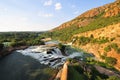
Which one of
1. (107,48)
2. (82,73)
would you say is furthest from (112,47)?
(82,73)

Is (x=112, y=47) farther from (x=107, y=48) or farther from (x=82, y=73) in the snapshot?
(x=82, y=73)

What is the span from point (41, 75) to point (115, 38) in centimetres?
4345

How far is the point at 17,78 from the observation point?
40.0m

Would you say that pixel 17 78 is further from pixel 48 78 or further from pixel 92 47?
pixel 92 47

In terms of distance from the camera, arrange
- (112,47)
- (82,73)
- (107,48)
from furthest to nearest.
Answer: (107,48), (112,47), (82,73)

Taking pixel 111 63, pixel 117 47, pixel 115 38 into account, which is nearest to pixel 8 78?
pixel 111 63

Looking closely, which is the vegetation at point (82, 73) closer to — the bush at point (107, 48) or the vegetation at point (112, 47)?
the vegetation at point (112, 47)

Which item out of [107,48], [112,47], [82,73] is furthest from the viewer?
[107,48]

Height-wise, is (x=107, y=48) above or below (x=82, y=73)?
above

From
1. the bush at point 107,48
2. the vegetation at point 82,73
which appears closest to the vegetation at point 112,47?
the bush at point 107,48

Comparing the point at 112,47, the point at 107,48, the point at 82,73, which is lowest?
the point at 82,73

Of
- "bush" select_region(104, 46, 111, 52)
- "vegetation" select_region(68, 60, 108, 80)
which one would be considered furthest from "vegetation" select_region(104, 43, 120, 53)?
"vegetation" select_region(68, 60, 108, 80)

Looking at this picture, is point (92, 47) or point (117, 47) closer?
point (117, 47)

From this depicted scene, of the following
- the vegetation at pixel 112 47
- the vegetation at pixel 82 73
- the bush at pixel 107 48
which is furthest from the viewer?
the bush at pixel 107 48
